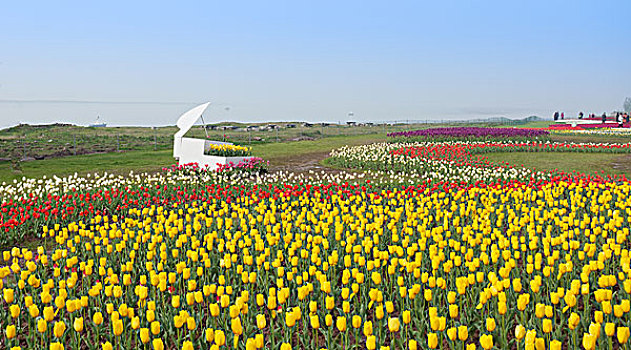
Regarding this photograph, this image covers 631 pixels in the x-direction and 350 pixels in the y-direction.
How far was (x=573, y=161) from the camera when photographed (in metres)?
21.1

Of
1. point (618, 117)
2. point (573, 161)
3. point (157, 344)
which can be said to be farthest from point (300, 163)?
point (618, 117)

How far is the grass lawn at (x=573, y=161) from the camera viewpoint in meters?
18.4

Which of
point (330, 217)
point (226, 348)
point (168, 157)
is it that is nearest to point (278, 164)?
point (168, 157)

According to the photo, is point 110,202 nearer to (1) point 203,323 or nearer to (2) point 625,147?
(1) point 203,323

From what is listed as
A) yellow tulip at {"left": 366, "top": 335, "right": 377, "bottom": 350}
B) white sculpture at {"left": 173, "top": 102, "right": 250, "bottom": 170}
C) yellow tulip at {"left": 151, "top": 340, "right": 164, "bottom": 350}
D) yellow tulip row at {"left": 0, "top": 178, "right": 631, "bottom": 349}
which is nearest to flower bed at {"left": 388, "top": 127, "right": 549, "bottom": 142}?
white sculpture at {"left": 173, "top": 102, "right": 250, "bottom": 170}

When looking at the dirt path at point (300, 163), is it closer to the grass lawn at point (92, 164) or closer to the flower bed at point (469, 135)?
the grass lawn at point (92, 164)

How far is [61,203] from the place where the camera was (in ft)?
32.2

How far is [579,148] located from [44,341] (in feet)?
86.6

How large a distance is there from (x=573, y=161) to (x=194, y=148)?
595 inches

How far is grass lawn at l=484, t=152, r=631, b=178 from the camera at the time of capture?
18.4 m

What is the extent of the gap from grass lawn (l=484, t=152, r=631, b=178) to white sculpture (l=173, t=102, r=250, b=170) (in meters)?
11.6

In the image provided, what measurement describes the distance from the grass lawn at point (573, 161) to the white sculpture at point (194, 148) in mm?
11615

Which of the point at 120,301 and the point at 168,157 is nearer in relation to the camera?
the point at 120,301

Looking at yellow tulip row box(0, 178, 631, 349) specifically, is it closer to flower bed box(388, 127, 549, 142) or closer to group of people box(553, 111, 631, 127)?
flower bed box(388, 127, 549, 142)
